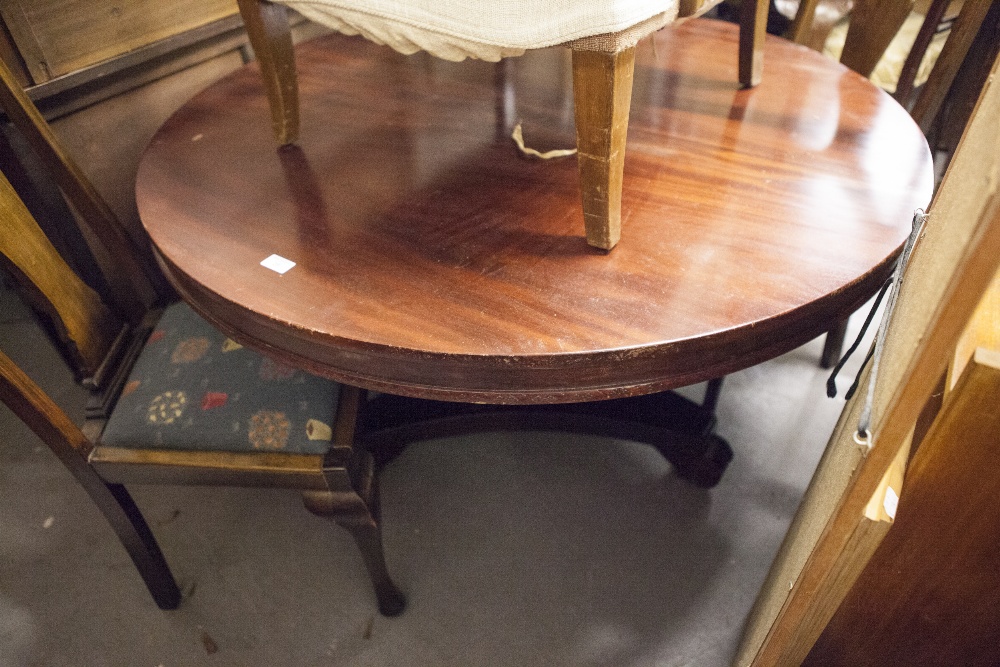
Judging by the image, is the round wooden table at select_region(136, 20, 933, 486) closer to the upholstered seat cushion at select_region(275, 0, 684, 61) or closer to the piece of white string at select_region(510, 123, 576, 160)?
the piece of white string at select_region(510, 123, 576, 160)

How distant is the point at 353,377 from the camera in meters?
0.81

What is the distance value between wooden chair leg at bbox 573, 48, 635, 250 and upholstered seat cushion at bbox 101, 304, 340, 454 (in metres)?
0.53

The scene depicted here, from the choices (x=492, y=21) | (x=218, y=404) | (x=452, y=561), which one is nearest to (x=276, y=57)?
(x=492, y=21)

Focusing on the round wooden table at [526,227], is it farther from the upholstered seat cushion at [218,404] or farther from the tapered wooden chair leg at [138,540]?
the tapered wooden chair leg at [138,540]

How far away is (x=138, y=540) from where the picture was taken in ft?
3.86

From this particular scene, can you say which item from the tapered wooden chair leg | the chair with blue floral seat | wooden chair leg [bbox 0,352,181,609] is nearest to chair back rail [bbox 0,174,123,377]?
the chair with blue floral seat

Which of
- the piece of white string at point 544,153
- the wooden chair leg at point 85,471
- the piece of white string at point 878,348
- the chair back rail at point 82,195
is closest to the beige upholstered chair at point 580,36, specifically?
the piece of white string at point 544,153

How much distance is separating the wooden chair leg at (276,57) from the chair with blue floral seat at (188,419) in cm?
36

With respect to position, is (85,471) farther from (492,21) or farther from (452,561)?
(492,21)

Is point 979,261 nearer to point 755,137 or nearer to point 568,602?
point 755,137

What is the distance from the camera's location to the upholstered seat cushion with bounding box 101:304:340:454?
3.36 ft

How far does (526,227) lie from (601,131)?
0.63 ft

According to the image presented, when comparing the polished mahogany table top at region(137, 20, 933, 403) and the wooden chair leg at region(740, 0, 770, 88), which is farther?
the wooden chair leg at region(740, 0, 770, 88)

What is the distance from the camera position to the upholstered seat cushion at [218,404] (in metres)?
1.02
